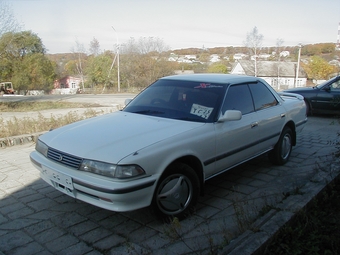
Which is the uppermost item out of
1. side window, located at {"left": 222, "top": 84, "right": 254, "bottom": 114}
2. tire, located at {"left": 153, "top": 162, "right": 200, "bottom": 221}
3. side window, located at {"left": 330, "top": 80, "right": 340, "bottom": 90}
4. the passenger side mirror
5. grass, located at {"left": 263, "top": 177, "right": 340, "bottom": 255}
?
side window, located at {"left": 222, "top": 84, "right": 254, "bottom": 114}

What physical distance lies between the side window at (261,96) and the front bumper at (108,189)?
2.42 metres

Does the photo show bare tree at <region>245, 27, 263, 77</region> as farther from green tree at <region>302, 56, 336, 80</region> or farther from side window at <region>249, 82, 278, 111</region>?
side window at <region>249, 82, 278, 111</region>

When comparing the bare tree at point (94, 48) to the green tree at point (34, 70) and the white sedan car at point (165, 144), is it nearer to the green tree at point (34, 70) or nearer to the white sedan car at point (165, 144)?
the green tree at point (34, 70)

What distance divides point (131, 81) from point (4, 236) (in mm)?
47907

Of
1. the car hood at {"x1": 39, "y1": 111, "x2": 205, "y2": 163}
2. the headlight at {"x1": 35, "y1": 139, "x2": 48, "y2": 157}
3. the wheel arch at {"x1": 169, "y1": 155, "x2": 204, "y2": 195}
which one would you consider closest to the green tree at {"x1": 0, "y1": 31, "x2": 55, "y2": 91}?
the headlight at {"x1": 35, "y1": 139, "x2": 48, "y2": 157}

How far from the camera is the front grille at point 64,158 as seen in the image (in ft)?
9.80

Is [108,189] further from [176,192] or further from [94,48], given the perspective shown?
[94,48]

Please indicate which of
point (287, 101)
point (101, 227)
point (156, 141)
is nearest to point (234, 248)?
point (156, 141)

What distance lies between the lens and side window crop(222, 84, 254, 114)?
13.3 ft

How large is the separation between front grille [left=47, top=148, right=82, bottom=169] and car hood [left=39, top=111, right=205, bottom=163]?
0.15ft

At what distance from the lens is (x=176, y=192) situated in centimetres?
324

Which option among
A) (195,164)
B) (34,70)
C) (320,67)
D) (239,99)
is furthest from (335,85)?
(34,70)

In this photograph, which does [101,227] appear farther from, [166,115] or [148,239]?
[166,115]

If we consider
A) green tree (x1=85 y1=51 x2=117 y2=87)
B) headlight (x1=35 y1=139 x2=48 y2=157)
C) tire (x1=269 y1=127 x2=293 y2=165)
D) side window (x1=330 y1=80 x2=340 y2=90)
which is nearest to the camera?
headlight (x1=35 y1=139 x2=48 y2=157)
